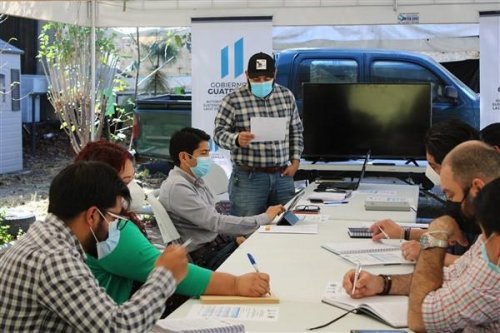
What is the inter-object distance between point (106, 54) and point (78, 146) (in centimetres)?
146

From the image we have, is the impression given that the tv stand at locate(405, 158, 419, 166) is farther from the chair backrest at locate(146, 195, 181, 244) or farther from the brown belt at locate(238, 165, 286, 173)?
the chair backrest at locate(146, 195, 181, 244)

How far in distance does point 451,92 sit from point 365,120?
1.86m

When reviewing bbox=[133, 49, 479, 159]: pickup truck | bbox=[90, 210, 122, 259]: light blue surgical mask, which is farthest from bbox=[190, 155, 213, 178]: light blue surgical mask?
bbox=[133, 49, 479, 159]: pickup truck

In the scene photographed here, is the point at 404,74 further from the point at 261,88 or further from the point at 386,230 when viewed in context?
the point at 386,230

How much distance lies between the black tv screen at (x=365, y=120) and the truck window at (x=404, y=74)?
172 cm

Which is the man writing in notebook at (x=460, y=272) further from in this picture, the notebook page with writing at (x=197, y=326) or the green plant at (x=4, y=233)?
the green plant at (x=4, y=233)

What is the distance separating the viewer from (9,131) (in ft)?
33.2

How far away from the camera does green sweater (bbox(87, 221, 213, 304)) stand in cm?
225

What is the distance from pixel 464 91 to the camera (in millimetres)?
6922

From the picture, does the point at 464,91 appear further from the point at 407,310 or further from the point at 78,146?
the point at 407,310

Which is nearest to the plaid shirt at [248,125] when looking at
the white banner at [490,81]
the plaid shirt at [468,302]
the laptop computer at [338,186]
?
the laptop computer at [338,186]

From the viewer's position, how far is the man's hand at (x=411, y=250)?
2816 mm

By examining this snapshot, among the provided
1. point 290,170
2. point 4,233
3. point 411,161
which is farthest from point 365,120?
point 4,233

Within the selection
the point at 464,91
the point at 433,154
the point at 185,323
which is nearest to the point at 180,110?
the point at 464,91
